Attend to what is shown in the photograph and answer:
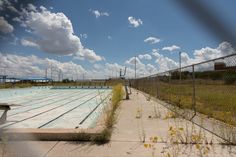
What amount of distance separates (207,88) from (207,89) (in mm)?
157

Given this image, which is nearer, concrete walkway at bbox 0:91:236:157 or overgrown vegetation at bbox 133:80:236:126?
concrete walkway at bbox 0:91:236:157

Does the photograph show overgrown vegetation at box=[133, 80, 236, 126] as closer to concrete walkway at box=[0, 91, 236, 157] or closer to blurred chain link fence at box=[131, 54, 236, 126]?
blurred chain link fence at box=[131, 54, 236, 126]

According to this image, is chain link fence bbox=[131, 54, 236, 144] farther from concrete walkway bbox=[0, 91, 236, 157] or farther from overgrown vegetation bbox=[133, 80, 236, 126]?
concrete walkway bbox=[0, 91, 236, 157]

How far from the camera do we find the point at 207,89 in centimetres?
625

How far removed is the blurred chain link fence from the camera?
4805 mm

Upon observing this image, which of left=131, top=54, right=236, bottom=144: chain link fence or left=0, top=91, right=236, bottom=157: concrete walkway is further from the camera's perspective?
left=131, top=54, right=236, bottom=144: chain link fence

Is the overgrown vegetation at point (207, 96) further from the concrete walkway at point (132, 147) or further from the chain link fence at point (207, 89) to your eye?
the concrete walkway at point (132, 147)

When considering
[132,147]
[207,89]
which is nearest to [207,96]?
[207,89]

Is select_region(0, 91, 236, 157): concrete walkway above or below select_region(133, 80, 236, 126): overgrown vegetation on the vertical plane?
below

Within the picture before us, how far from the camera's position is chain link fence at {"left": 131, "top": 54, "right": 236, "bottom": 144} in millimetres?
4816

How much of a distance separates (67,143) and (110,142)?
0.70m

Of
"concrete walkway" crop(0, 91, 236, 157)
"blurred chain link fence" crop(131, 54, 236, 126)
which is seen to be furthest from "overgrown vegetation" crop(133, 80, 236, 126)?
"concrete walkway" crop(0, 91, 236, 157)

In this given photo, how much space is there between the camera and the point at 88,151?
11.7 ft

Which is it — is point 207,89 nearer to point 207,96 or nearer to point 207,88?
point 207,88
